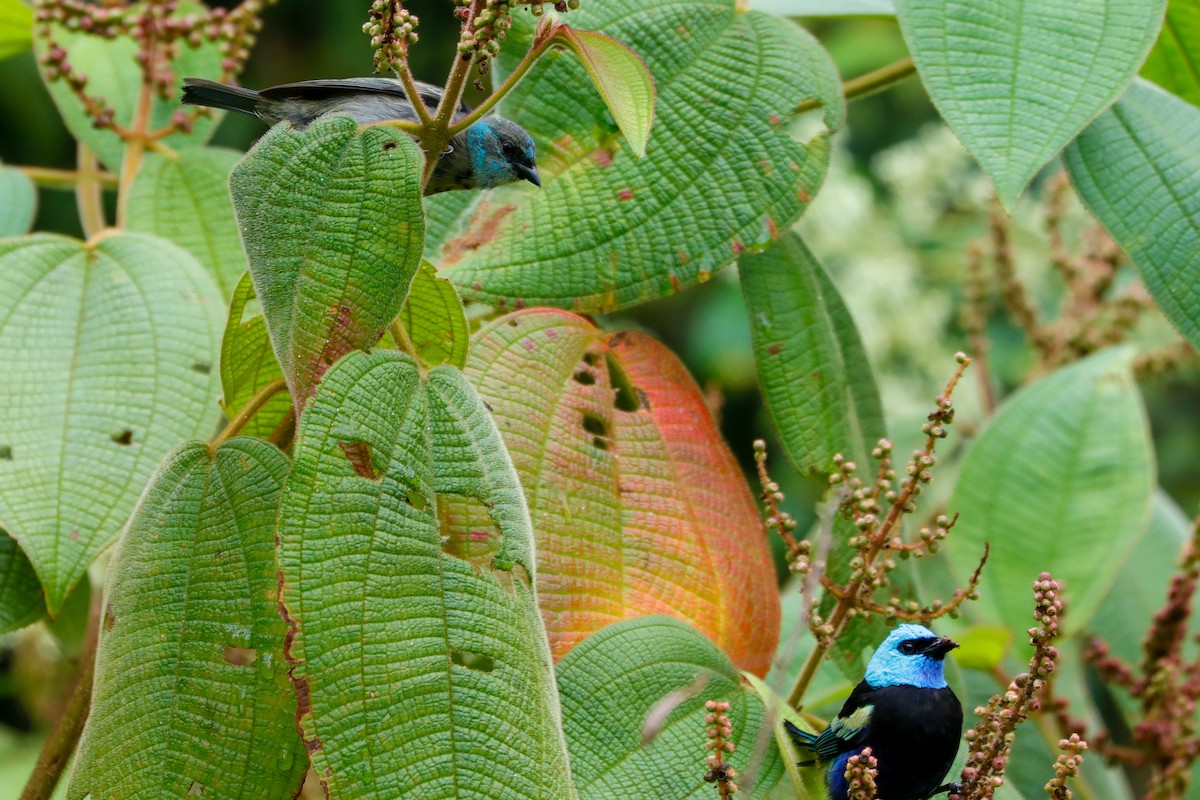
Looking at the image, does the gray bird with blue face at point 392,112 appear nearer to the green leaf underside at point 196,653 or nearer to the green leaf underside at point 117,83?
the green leaf underside at point 117,83

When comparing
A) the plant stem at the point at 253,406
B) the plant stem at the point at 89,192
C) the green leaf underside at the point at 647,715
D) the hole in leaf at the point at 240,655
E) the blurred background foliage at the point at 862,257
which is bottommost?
the blurred background foliage at the point at 862,257

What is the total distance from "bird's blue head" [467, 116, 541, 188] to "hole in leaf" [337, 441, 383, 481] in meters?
0.38

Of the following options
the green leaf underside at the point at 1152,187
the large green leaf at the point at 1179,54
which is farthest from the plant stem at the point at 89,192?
the large green leaf at the point at 1179,54

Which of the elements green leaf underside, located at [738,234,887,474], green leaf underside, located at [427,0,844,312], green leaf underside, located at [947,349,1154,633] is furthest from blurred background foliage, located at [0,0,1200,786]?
green leaf underside, located at [947,349,1154,633]

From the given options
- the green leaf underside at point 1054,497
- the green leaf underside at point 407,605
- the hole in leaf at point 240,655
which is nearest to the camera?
the green leaf underside at point 407,605

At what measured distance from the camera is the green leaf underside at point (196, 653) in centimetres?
75

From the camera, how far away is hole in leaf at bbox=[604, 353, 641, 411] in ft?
3.44

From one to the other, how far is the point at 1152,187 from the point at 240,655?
796mm

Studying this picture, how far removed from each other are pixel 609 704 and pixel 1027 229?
2.20 m

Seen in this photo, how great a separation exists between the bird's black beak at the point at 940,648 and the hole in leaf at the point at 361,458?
504 millimetres

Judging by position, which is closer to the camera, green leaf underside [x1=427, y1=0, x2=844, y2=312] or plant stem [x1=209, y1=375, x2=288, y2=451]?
plant stem [x1=209, y1=375, x2=288, y2=451]

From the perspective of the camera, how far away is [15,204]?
4.41 feet

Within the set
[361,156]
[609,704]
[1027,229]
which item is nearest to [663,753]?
[609,704]

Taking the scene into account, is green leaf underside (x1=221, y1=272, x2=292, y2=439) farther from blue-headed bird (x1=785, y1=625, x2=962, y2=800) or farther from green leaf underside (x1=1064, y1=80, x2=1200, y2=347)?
green leaf underside (x1=1064, y1=80, x2=1200, y2=347)
